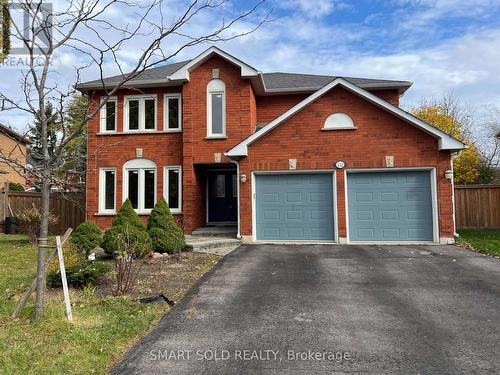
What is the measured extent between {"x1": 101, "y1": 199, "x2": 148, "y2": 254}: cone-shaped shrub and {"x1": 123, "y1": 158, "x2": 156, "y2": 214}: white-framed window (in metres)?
4.12

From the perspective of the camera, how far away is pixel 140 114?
50.9 ft

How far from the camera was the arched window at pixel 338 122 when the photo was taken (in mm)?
12539

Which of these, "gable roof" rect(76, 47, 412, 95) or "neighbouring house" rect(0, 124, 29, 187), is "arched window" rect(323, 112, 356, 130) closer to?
"gable roof" rect(76, 47, 412, 95)

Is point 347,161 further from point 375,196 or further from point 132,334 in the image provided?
point 132,334

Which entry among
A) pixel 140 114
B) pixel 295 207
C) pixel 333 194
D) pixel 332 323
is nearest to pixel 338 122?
pixel 333 194

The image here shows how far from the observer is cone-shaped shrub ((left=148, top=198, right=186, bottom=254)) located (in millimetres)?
10125

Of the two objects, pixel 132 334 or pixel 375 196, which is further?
pixel 375 196

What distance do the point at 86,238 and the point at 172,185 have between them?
18.3 ft

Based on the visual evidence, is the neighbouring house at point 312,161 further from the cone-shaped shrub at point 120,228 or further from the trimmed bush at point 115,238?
the trimmed bush at point 115,238

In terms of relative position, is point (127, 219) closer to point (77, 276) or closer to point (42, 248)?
point (77, 276)

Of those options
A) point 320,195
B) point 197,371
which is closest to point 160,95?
point 320,195

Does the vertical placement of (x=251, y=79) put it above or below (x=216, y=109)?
above

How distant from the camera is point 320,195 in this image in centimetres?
1241

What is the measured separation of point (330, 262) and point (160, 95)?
10.1 m
